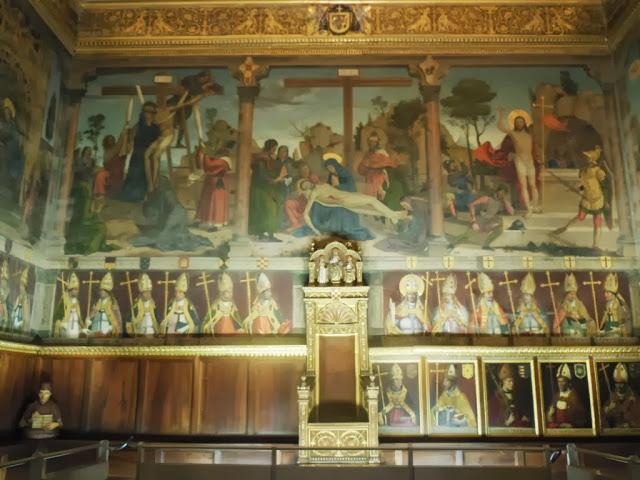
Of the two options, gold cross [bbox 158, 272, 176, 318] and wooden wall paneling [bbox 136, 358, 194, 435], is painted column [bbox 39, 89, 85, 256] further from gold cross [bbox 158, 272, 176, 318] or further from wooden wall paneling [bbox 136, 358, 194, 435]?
wooden wall paneling [bbox 136, 358, 194, 435]

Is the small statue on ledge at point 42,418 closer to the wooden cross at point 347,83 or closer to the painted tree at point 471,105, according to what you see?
the wooden cross at point 347,83

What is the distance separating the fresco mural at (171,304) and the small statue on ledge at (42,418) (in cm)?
125

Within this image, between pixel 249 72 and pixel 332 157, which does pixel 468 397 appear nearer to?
pixel 332 157

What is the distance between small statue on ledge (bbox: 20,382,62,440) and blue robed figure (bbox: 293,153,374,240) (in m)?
5.09

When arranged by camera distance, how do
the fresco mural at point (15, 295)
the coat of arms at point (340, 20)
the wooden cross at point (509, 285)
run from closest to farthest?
1. the fresco mural at point (15, 295)
2. the wooden cross at point (509, 285)
3. the coat of arms at point (340, 20)

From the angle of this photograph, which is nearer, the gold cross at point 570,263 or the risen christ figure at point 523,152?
the gold cross at point 570,263

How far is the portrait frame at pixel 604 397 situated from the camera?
31.9ft

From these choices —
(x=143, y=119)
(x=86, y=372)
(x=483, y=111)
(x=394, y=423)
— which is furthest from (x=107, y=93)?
(x=394, y=423)

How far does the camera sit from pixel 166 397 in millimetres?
10078

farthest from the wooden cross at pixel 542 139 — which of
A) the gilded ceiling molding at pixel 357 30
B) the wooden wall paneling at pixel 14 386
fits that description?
the wooden wall paneling at pixel 14 386

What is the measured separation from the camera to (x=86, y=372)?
10203mm

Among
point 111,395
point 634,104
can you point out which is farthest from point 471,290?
point 111,395

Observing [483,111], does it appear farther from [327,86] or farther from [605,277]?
[605,277]

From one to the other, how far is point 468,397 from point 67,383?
7.01 m
